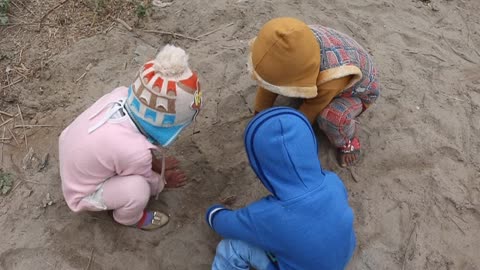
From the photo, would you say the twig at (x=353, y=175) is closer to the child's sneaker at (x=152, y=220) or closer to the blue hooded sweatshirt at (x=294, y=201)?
the blue hooded sweatshirt at (x=294, y=201)

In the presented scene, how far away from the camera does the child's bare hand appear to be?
2.31 m

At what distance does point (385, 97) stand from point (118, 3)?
1.86 metres

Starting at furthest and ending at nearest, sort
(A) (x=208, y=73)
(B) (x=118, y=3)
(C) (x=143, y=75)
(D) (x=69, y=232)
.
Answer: (B) (x=118, y=3)
(A) (x=208, y=73)
(D) (x=69, y=232)
(C) (x=143, y=75)

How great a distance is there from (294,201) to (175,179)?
2.85 feet

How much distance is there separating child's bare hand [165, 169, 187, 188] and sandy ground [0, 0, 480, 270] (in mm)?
36

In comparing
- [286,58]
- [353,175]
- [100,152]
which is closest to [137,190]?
[100,152]

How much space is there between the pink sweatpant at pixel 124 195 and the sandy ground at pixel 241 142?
22 centimetres

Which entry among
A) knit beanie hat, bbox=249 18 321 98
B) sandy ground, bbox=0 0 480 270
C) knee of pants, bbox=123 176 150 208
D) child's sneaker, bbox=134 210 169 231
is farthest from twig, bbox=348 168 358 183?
knee of pants, bbox=123 176 150 208

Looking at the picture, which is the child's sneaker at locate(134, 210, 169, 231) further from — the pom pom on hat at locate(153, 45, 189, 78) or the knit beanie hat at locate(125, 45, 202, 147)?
the pom pom on hat at locate(153, 45, 189, 78)

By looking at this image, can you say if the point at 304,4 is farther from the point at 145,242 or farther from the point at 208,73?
the point at 145,242

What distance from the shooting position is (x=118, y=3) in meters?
3.15

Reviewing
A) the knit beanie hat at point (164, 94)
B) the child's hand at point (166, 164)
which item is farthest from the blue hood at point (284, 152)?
the child's hand at point (166, 164)

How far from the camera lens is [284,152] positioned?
1.58 meters

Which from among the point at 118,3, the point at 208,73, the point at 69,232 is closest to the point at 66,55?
the point at 118,3
